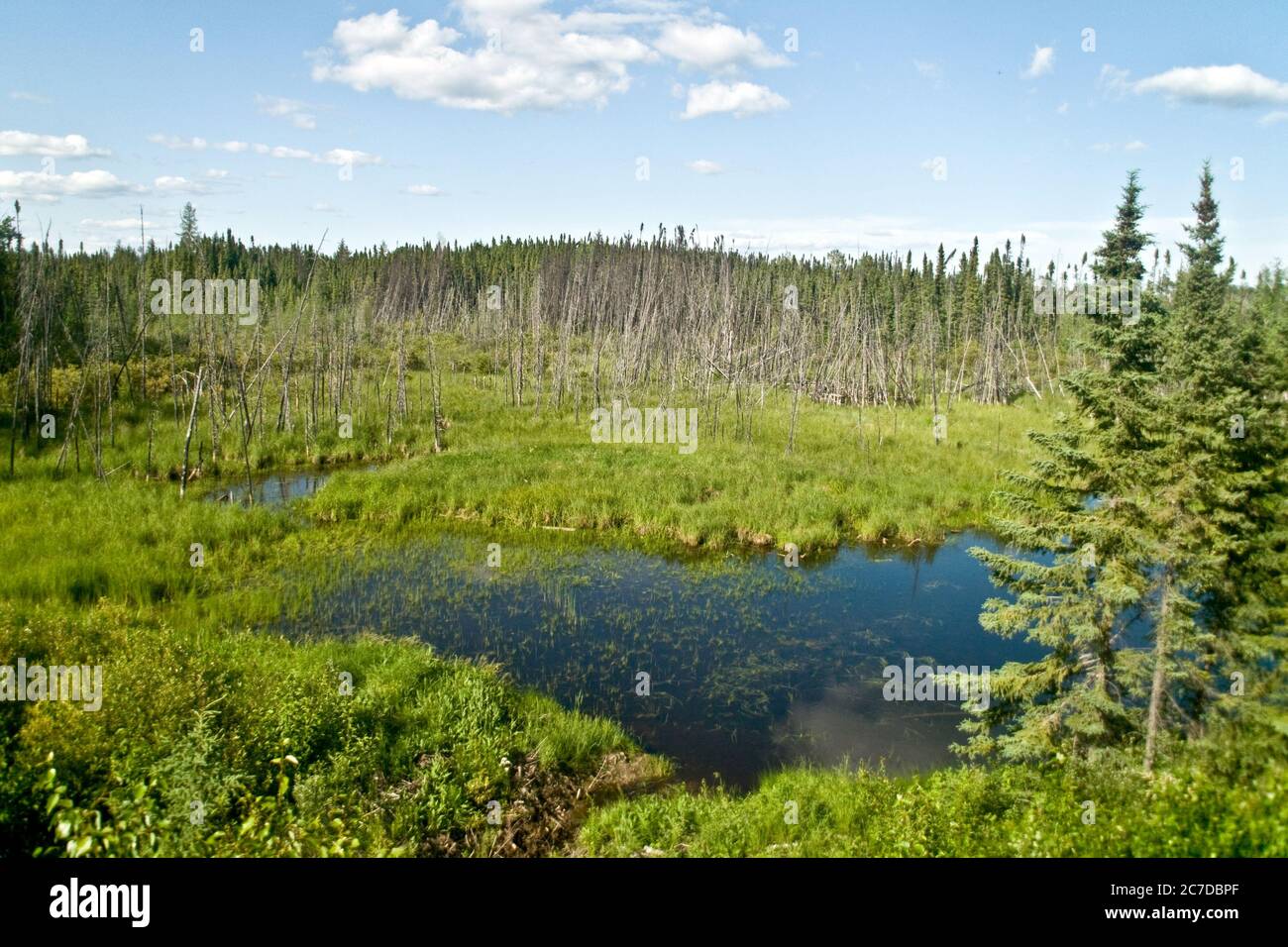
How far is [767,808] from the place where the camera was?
356 inches

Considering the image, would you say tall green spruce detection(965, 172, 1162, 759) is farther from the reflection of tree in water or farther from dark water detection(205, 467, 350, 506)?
dark water detection(205, 467, 350, 506)

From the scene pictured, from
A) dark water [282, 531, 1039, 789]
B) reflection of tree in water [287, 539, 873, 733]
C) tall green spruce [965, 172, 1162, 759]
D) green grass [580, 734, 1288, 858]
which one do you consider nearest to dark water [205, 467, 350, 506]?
dark water [282, 531, 1039, 789]

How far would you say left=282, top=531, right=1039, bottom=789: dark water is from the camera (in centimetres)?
1212

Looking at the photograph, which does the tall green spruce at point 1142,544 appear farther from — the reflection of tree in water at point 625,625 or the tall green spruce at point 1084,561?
the reflection of tree in water at point 625,625

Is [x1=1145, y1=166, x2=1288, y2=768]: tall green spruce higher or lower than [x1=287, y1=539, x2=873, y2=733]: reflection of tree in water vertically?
higher

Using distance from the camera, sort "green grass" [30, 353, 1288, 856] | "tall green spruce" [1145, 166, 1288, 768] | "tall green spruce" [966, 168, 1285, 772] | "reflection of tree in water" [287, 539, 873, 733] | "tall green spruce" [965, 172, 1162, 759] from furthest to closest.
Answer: "reflection of tree in water" [287, 539, 873, 733] → "tall green spruce" [965, 172, 1162, 759] → "tall green spruce" [966, 168, 1285, 772] → "tall green spruce" [1145, 166, 1288, 768] → "green grass" [30, 353, 1288, 856]

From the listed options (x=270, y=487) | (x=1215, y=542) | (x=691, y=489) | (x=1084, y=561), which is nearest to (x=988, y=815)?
(x=1084, y=561)

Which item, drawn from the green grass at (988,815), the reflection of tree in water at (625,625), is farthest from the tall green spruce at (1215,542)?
the reflection of tree in water at (625,625)

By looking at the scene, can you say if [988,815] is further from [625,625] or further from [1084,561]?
[625,625]

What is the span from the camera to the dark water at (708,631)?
12.1 metres
